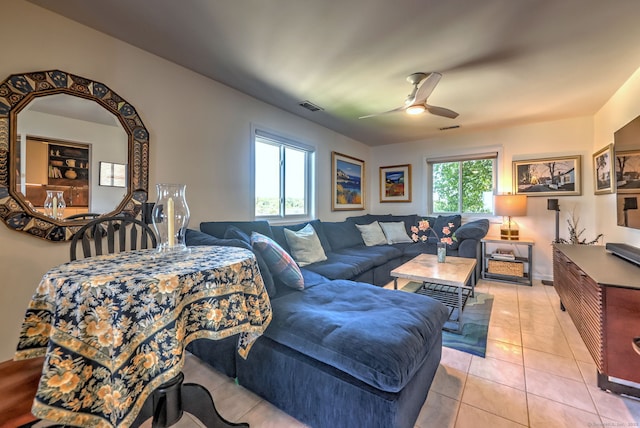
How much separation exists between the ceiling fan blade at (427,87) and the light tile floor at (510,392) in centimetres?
221

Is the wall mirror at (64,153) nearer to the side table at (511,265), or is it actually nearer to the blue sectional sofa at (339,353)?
the blue sectional sofa at (339,353)

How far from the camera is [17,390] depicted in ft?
3.13

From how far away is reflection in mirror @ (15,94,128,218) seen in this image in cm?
167

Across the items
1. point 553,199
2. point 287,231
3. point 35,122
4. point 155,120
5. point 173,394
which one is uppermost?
point 155,120

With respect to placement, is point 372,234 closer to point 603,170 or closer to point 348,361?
point 603,170

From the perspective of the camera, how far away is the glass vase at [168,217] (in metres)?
1.34

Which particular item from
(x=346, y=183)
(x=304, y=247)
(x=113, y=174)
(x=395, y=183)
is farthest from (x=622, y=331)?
(x=395, y=183)

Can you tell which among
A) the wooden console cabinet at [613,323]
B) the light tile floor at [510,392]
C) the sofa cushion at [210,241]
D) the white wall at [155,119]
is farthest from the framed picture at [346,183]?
the wooden console cabinet at [613,323]

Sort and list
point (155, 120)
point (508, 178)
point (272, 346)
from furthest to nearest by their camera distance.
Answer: point (508, 178) → point (155, 120) → point (272, 346)

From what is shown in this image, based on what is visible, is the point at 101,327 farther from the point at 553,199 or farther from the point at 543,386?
the point at 553,199

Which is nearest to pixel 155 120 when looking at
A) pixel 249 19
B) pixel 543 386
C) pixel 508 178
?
pixel 249 19

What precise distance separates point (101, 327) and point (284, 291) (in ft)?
4.24

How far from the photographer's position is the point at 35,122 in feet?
5.59

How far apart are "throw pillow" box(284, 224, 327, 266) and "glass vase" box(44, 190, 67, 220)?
191cm
